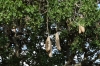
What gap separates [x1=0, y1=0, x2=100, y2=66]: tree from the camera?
13791 mm

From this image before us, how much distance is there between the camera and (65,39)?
20203 mm

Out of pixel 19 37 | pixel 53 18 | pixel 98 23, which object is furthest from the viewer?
pixel 19 37

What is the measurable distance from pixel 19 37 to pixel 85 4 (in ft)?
20.2

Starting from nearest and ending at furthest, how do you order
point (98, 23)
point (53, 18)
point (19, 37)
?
point (53, 18)
point (98, 23)
point (19, 37)

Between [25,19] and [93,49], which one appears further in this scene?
[93,49]

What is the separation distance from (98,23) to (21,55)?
5.72 metres

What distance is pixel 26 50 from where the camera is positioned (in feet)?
67.3

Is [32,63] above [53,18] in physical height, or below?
above

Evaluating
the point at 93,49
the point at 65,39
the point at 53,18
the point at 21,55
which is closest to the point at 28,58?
the point at 21,55

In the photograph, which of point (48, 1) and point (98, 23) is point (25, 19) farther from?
point (98, 23)

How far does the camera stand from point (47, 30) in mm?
13711

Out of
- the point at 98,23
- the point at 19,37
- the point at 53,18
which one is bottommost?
the point at 53,18

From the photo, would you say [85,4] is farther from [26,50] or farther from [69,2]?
[26,50]

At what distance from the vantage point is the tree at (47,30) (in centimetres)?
1379
